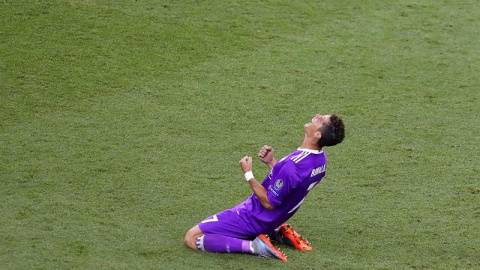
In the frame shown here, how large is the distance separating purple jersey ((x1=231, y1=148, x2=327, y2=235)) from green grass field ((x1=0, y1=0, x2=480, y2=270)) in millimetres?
307

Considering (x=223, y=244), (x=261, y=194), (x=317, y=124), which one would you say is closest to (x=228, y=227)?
A: (x=223, y=244)

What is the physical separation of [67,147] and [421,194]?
3.51m

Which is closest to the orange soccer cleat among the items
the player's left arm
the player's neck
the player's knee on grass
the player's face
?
the player's left arm

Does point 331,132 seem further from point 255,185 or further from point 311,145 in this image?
point 255,185

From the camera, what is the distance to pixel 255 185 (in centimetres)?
639

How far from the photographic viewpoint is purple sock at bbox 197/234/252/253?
258 inches

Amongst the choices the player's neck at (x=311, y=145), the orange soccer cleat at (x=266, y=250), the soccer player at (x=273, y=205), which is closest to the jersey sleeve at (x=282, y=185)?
the soccer player at (x=273, y=205)

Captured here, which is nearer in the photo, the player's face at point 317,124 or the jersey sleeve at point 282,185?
the jersey sleeve at point 282,185

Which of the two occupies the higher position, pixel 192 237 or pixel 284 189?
pixel 284 189

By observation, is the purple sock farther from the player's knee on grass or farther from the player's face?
the player's face

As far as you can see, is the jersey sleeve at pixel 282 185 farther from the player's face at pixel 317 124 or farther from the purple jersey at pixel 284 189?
the player's face at pixel 317 124

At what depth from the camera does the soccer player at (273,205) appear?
21.0ft

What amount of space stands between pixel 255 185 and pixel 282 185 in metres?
0.21

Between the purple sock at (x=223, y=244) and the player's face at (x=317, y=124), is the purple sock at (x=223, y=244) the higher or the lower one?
the lower one
